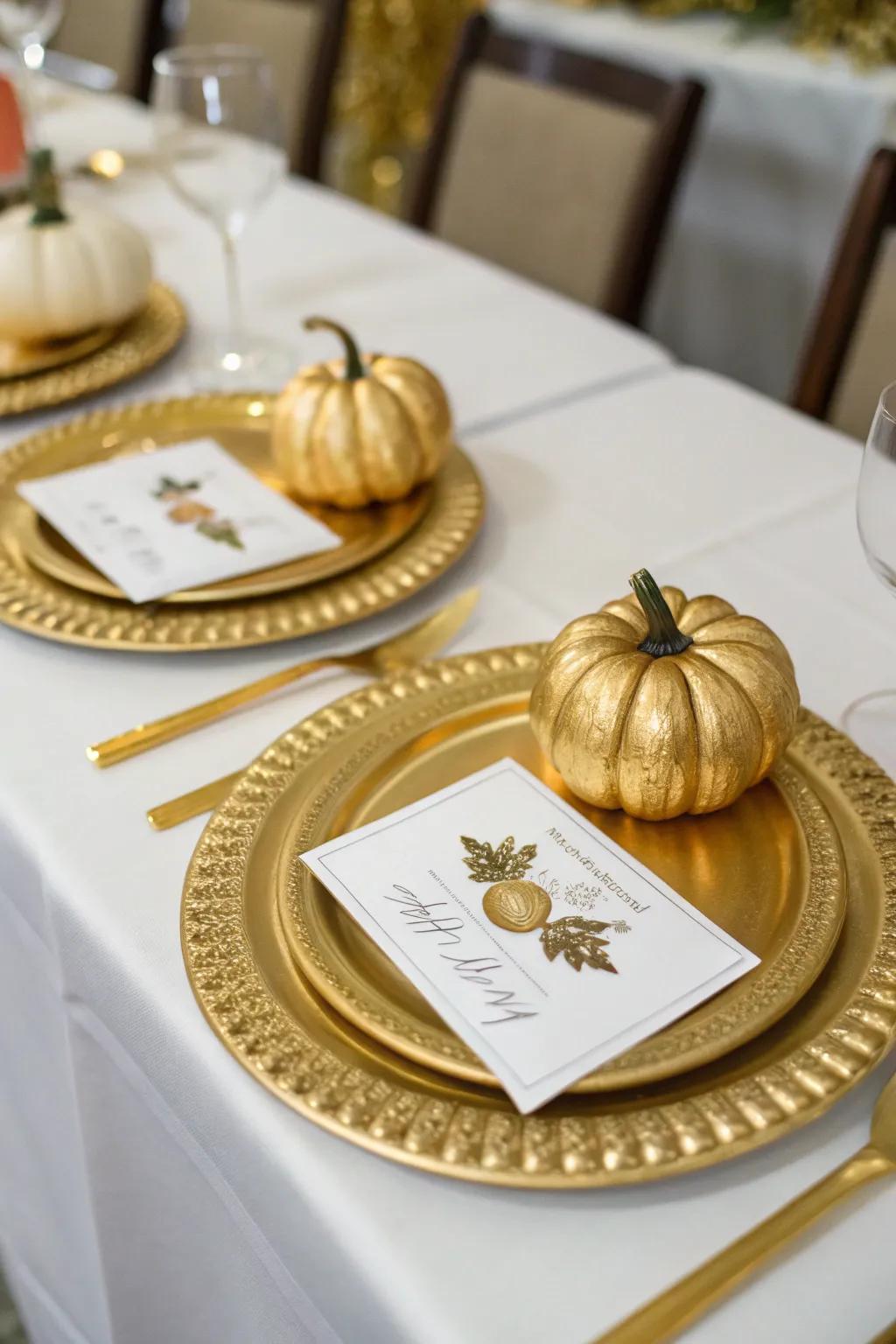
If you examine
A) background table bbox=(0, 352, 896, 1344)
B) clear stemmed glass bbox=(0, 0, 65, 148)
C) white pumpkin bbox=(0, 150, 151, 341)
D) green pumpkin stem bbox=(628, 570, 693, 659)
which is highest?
clear stemmed glass bbox=(0, 0, 65, 148)

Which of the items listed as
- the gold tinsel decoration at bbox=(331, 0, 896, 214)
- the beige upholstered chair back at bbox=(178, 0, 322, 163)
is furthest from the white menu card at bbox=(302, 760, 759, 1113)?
the gold tinsel decoration at bbox=(331, 0, 896, 214)

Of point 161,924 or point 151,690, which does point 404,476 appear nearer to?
point 151,690

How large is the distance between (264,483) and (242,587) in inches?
4.5

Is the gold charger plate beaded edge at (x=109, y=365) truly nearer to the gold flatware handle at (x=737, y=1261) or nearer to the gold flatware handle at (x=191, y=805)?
the gold flatware handle at (x=191, y=805)

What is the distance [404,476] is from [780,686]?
0.30m

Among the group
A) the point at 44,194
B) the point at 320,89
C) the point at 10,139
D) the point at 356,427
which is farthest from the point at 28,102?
the point at 356,427

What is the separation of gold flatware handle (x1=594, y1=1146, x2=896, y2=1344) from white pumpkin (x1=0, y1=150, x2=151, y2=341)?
0.77 metres

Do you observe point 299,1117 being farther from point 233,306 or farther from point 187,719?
point 233,306

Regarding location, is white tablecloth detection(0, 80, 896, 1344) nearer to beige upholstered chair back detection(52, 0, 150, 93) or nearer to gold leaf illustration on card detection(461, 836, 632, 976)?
gold leaf illustration on card detection(461, 836, 632, 976)

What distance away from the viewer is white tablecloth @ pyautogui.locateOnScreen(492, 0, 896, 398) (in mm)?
1749

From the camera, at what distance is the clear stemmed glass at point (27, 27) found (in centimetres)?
137

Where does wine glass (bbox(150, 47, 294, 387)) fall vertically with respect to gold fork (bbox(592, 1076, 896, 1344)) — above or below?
above

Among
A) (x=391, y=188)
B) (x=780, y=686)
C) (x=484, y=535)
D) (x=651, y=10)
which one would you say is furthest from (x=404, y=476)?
(x=391, y=188)

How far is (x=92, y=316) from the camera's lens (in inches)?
36.7
